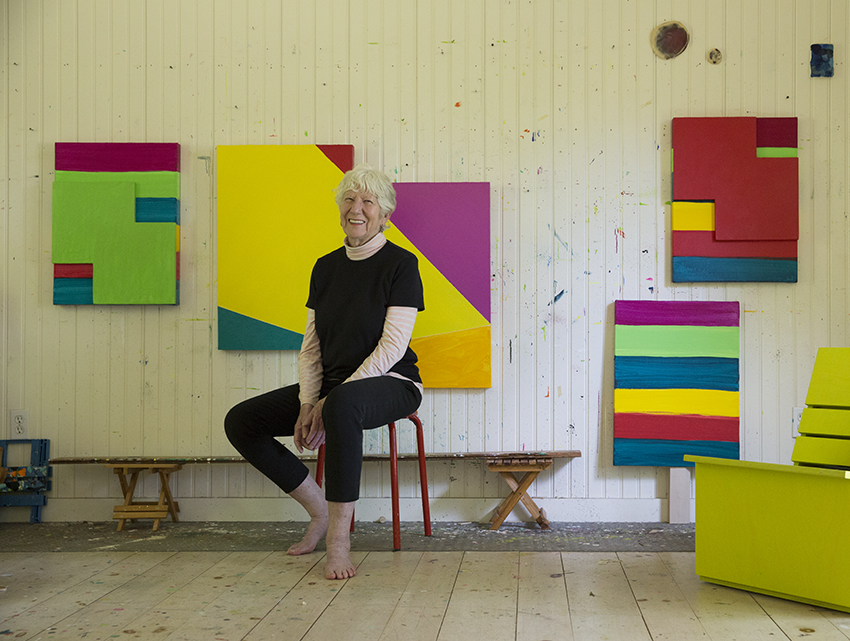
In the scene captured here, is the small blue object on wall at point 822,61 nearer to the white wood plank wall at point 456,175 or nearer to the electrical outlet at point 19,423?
the white wood plank wall at point 456,175

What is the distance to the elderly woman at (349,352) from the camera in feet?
7.04

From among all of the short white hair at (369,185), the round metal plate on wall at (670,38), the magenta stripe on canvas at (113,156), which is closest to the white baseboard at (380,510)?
the short white hair at (369,185)

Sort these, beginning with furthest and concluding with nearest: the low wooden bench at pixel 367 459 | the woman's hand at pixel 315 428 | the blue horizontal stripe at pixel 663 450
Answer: the blue horizontal stripe at pixel 663 450 → the low wooden bench at pixel 367 459 → the woman's hand at pixel 315 428

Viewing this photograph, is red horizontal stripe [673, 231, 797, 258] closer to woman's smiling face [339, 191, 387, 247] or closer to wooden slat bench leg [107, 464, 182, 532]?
woman's smiling face [339, 191, 387, 247]

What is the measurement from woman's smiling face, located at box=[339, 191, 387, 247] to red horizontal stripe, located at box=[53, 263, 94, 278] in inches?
45.0

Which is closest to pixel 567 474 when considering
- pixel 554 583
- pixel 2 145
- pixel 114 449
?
pixel 554 583

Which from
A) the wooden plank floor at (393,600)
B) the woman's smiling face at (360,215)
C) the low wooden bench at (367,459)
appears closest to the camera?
the wooden plank floor at (393,600)

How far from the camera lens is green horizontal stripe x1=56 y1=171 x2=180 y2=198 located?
271 centimetres

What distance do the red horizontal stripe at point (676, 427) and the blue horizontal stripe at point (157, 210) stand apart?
1865mm

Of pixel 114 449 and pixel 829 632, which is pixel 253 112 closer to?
pixel 114 449

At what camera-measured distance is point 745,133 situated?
2648mm

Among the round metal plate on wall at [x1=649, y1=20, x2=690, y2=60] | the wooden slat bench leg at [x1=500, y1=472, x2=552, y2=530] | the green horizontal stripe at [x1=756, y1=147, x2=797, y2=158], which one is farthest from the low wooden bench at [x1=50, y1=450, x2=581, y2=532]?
the round metal plate on wall at [x1=649, y1=20, x2=690, y2=60]

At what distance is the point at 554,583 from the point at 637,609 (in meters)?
0.26

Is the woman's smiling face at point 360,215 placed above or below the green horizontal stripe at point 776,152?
below
